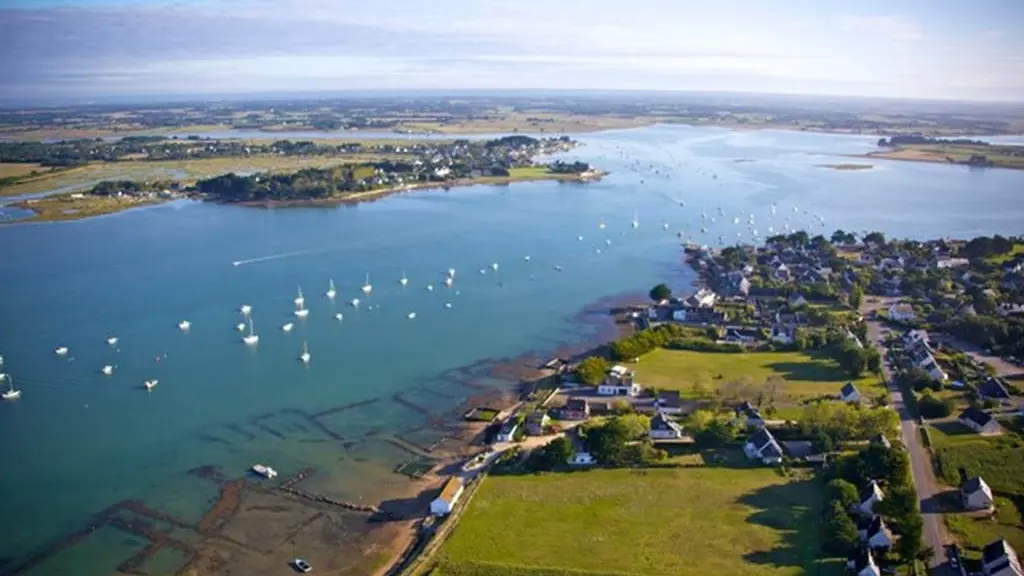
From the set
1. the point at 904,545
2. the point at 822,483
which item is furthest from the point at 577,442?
the point at 904,545

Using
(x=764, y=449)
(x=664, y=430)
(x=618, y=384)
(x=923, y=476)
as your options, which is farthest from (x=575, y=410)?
(x=923, y=476)

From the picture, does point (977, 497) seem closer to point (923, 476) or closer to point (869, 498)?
point (923, 476)

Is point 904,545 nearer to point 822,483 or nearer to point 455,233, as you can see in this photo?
point 822,483

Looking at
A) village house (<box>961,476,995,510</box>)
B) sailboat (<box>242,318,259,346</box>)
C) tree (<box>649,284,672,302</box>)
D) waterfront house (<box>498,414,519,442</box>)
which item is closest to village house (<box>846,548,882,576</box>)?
village house (<box>961,476,995,510</box>)

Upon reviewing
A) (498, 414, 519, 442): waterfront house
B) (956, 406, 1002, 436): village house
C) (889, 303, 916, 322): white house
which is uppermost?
(889, 303, 916, 322): white house

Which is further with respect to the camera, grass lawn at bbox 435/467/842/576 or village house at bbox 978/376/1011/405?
village house at bbox 978/376/1011/405

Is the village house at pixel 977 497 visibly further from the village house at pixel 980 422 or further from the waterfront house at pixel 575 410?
the waterfront house at pixel 575 410

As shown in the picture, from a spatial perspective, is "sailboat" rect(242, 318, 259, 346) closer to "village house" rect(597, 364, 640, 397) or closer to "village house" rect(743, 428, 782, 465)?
"village house" rect(597, 364, 640, 397)
